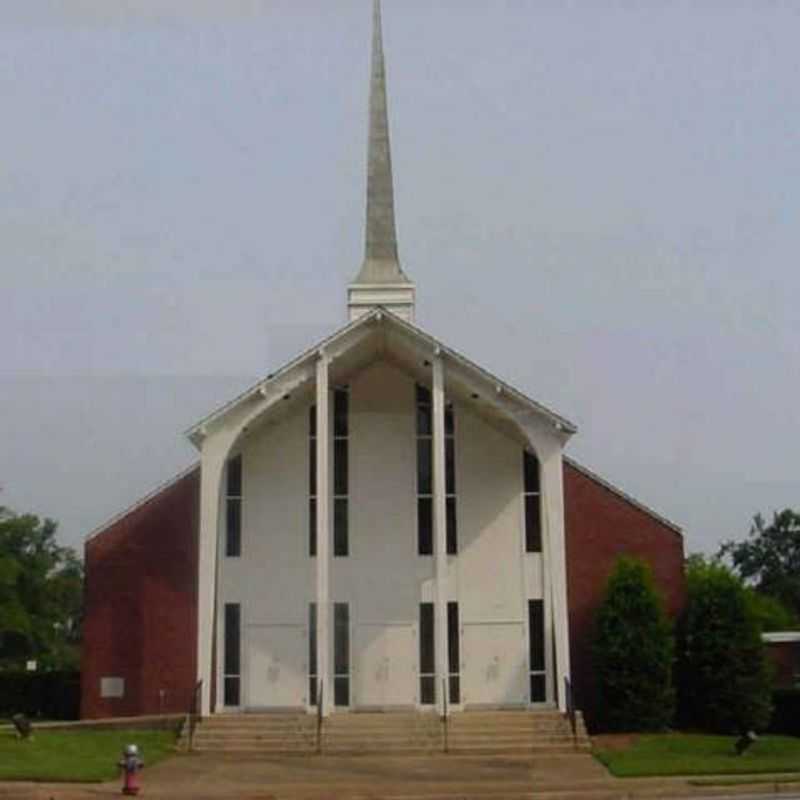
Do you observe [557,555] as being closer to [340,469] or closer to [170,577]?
[340,469]

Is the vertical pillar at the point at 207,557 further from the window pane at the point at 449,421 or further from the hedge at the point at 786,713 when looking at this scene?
the hedge at the point at 786,713

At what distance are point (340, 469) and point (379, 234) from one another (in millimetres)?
7345

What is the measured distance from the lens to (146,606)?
3591 cm

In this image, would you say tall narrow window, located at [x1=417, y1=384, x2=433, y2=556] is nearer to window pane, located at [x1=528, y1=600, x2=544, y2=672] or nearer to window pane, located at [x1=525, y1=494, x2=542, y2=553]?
window pane, located at [x1=525, y1=494, x2=542, y2=553]

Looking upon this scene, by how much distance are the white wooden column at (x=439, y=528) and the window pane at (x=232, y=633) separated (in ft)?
16.4

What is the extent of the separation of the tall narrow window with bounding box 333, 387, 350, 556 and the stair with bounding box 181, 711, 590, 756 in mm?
4954

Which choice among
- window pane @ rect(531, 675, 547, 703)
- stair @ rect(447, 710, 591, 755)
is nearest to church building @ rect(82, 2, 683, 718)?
window pane @ rect(531, 675, 547, 703)

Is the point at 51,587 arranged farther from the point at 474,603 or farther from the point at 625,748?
the point at 625,748

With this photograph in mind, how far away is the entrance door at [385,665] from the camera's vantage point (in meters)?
34.5

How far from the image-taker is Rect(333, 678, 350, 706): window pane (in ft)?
113

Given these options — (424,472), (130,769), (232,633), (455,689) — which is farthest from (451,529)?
(130,769)

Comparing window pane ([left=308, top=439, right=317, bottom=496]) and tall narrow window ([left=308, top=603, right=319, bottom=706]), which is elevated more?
window pane ([left=308, top=439, right=317, bottom=496])

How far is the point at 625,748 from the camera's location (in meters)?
29.6

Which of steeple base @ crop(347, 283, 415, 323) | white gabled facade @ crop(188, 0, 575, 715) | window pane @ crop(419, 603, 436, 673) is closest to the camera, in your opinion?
white gabled facade @ crop(188, 0, 575, 715)
